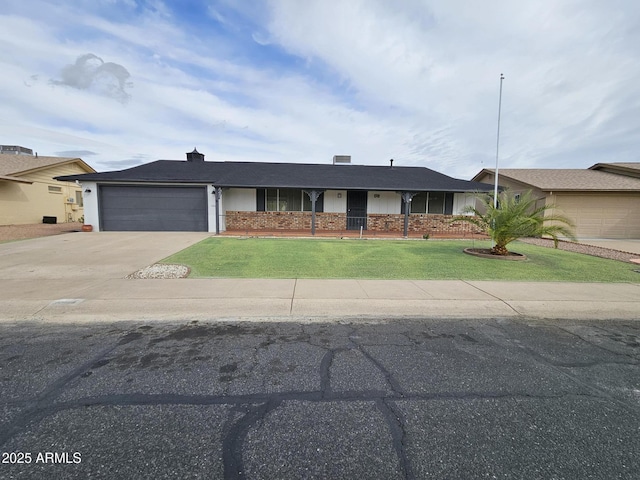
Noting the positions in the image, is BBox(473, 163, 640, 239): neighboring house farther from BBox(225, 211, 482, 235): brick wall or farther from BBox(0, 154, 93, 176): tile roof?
BBox(0, 154, 93, 176): tile roof

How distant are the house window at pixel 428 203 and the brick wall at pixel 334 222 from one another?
15.4 inches

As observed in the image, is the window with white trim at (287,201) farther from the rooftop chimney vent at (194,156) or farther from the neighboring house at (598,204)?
the neighboring house at (598,204)

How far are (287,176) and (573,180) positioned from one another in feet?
57.6

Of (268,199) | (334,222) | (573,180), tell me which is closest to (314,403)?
(334,222)

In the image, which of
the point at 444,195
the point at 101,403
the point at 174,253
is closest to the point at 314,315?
the point at 101,403

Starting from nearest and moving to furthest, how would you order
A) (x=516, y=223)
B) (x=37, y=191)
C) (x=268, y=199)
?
(x=516, y=223) < (x=268, y=199) < (x=37, y=191)

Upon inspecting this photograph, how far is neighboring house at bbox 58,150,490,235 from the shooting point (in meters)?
15.9

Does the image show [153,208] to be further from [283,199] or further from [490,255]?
[490,255]

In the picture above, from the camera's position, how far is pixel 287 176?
1802 cm

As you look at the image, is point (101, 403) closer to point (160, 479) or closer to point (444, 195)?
point (160, 479)

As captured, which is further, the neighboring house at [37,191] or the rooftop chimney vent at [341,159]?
the rooftop chimney vent at [341,159]

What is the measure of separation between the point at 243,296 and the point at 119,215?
47.8 feet

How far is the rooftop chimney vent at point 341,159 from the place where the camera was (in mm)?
23094

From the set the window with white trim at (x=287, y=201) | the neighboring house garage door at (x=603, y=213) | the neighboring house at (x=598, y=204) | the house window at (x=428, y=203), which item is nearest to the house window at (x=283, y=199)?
the window with white trim at (x=287, y=201)
